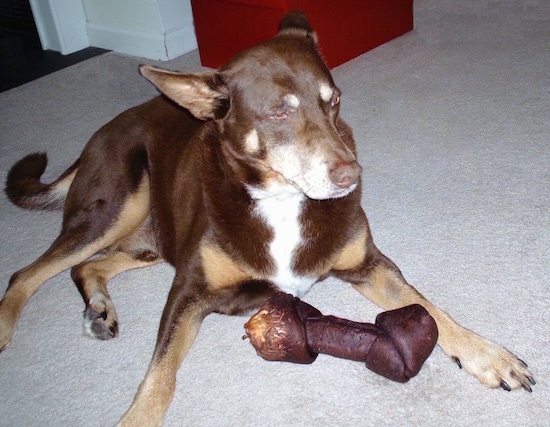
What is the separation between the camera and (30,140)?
11.2 ft

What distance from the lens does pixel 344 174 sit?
5.21 ft

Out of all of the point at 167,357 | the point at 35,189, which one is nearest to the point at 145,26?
the point at 35,189

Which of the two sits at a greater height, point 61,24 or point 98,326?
point 61,24

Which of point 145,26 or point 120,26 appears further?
point 120,26

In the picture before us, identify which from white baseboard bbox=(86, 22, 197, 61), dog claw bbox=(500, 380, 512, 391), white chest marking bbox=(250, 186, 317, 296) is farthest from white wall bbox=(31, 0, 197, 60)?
dog claw bbox=(500, 380, 512, 391)

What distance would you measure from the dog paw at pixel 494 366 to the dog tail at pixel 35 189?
5.25 feet

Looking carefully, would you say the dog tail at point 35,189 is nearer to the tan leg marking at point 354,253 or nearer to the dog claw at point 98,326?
the dog claw at point 98,326

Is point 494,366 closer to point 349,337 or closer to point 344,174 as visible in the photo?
point 349,337

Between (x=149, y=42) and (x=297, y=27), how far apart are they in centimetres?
265

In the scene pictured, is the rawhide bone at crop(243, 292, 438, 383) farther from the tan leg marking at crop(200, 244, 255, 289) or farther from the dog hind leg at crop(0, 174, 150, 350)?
the dog hind leg at crop(0, 174, 150, 350)

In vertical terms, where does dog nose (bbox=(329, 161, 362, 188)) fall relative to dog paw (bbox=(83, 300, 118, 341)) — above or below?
above

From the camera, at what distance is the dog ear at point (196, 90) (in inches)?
64.8

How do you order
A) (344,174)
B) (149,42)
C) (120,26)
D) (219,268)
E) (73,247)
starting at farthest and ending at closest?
(120,26) → (149,42) → (73,247) → (219,268) → (344,174)

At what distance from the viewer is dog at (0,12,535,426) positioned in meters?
1.66
